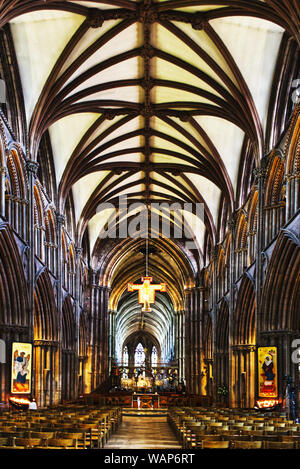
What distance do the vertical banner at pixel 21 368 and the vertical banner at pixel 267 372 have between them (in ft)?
31.4

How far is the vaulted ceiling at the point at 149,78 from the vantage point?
74.7 feet

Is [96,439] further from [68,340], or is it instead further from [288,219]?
[68,340]

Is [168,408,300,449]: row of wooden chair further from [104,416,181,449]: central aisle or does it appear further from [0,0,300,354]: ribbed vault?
[0,0,300,354]: ribbed vault

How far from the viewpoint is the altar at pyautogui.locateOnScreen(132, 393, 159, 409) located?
43125 mm

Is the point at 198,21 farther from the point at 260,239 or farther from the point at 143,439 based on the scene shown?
the point at 143,439

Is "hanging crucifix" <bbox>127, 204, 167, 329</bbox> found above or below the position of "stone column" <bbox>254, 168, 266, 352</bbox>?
below

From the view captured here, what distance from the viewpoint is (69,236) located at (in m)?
39.2

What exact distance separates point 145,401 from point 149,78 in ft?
80.6

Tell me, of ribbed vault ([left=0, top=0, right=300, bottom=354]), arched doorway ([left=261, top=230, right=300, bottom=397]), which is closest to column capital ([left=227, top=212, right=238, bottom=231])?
ribbed vault ([left=0, top=0, right=300, bottom=354])

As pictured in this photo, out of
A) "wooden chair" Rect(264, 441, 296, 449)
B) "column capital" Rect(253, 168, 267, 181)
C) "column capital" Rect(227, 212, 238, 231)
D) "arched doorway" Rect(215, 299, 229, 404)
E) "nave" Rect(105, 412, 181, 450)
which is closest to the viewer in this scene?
"wooden chair" Rect(264, 441, 296, 449)

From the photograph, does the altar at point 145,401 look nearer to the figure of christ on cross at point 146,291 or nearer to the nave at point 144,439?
the figure of christ on cross at point 146,291

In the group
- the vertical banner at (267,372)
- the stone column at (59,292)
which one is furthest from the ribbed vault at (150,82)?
the vertical banner at (267,372)

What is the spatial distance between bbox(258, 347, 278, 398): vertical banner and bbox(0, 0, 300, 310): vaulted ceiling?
28.9 ft

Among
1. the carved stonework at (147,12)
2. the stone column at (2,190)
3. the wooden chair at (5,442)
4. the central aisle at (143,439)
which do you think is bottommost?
the central aisle at (143,439)
